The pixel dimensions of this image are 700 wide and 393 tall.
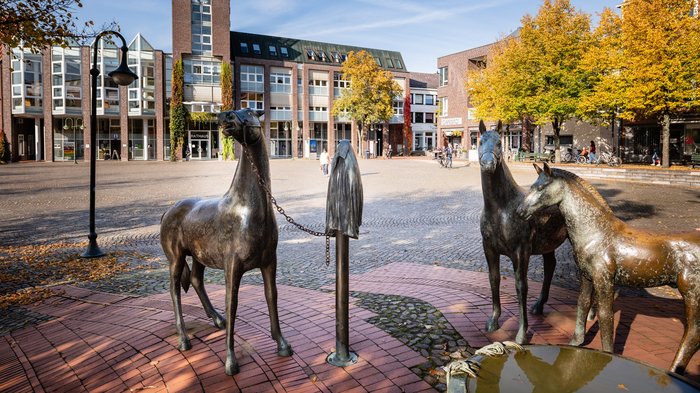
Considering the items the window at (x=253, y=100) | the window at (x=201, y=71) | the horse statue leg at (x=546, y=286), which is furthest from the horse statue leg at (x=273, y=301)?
the window at (x=253, y=100)

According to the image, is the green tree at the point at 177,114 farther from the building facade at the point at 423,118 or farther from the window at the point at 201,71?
the building facade at the point at 423,118

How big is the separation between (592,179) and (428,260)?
1937 centimetres

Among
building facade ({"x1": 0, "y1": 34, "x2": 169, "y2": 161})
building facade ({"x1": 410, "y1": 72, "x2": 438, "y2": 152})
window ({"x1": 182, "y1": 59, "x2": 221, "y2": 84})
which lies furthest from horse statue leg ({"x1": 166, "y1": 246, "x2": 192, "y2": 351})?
building facade ({"x1": 410, "y1": 72, "x2": 438, "y2": 152})

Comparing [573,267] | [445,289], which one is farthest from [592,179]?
[445,289]

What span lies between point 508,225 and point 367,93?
167 ft

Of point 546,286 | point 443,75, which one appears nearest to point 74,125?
point 443,75

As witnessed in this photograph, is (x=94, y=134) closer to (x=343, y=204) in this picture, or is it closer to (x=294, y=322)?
(x=294, y=322)

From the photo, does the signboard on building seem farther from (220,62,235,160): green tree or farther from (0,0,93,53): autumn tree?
(0,0,93,53): autumn tree

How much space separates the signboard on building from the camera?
2130 inches

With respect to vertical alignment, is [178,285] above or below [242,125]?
Result: below

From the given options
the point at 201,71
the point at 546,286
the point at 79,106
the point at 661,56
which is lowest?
the point at 546,286

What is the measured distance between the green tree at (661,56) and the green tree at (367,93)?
2932 cm

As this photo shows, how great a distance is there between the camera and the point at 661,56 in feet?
81.4

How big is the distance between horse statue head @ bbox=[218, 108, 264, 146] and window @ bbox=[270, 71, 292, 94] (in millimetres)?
55989
